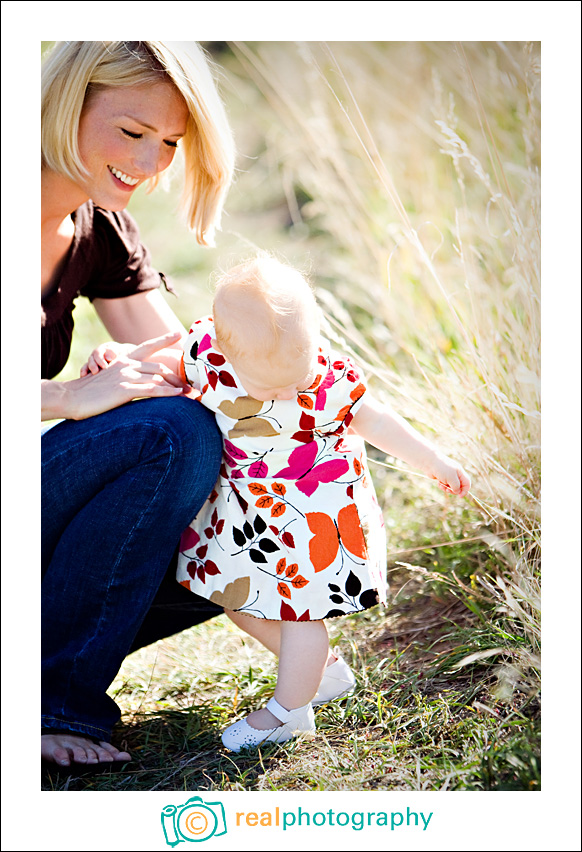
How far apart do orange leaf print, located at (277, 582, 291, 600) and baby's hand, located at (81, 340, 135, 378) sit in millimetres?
482

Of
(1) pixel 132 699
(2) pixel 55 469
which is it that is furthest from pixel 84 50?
(1) pixel 132 699

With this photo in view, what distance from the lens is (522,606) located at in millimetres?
1499

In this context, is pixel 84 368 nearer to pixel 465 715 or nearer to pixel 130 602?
pixel 130 602

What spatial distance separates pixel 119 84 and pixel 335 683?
1.10 metres

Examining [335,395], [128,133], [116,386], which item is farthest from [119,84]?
[335,395]

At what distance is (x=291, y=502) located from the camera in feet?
4.35

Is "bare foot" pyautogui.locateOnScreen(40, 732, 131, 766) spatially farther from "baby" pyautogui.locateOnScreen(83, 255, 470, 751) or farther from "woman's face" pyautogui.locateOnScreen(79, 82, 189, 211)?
"woman's face" pyautogui.locateOnScreen(79, 82, 189, 211)

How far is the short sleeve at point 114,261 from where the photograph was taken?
5.30ft

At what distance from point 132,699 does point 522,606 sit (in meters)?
0.77

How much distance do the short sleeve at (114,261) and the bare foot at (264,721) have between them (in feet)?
2.80

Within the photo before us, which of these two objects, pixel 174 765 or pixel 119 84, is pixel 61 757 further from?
pixel 119 84

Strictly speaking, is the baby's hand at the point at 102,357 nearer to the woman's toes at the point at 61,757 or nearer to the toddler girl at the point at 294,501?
the toddler girl at the point at 294,501

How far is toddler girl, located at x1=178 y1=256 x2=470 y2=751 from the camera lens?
1.31 m

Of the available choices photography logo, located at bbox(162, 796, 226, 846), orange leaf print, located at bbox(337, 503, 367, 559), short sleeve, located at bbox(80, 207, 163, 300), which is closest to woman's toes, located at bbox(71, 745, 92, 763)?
photography logo, located at bbox(162, 796, 226, 846)
